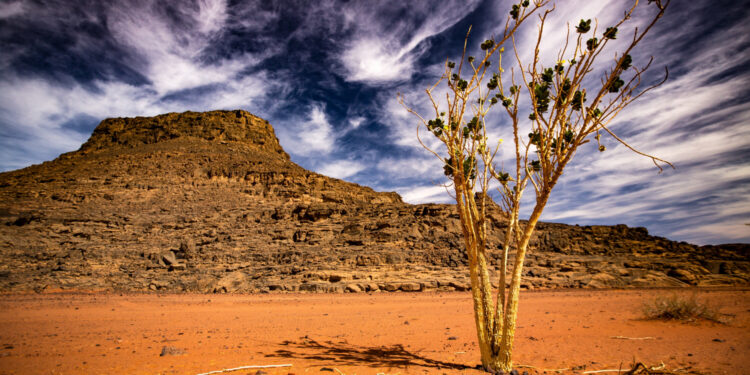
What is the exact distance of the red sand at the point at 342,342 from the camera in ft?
16.1

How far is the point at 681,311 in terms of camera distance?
8.50 m

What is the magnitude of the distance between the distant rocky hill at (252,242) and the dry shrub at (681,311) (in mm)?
13381

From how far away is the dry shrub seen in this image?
8125mm

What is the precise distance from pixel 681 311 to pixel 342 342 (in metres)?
8.81

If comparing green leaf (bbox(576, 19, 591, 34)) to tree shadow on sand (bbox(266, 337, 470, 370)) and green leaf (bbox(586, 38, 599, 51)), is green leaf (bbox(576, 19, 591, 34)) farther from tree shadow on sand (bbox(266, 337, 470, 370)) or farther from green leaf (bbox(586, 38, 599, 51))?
tree shadow on sand (bbox(266, 337, 470, 370))

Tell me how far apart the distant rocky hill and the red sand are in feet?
38.8

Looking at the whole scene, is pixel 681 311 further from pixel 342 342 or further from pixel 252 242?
pixel 252 242

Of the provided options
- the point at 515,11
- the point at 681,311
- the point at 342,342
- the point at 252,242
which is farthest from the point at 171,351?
the point at 252,242

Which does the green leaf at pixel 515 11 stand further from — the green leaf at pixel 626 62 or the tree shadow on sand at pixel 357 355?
the tree shadow on sand at pixel 357 355

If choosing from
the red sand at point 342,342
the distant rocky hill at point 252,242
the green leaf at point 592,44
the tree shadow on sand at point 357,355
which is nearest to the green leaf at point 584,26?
the green leaf at point 592,44

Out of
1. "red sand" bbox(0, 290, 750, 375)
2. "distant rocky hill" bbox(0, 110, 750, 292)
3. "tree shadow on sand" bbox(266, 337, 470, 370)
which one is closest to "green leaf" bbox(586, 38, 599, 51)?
"red sand" bbox(0, 290, 750, 375)

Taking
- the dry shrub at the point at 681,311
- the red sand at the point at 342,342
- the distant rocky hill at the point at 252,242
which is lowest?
the red sand at the point at 342,342

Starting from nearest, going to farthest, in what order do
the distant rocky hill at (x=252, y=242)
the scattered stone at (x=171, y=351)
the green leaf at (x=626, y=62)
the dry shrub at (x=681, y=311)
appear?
1. the green leaf at (x=626, y=62)
2. the scattered stone at (x=171, y=351)
3. the dry shrub at (x=681, y=311)
4. the distant rocky hill at (x=252, y=242)

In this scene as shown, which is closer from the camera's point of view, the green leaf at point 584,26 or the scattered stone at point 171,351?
the green leaf at point 584,26
